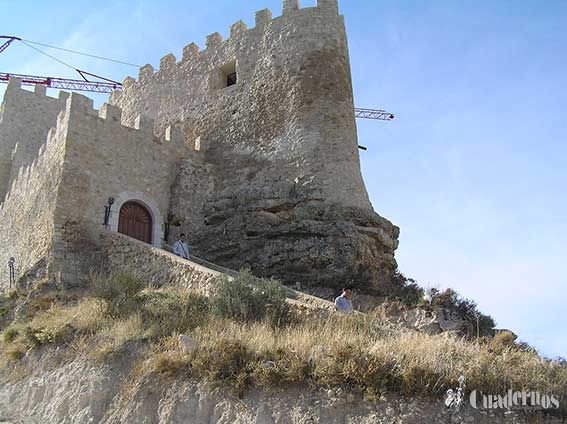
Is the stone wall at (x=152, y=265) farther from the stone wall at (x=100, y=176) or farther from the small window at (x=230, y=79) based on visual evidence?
the small window at (x=230, y=79)

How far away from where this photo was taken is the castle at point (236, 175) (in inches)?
588

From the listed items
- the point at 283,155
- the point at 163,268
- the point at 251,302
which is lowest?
the point at 251,302

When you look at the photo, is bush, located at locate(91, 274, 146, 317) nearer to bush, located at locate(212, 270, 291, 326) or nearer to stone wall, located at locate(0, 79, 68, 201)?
bush, located at locate(212, 270, 291, 326)

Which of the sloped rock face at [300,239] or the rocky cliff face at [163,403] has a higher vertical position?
the sloped rock face at [300,239]

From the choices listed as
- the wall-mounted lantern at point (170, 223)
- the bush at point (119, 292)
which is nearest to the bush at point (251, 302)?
the bush at point (119, 292)

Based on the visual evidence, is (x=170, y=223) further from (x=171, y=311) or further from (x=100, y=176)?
(x=171, y=311)

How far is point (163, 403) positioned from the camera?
8.33 meters

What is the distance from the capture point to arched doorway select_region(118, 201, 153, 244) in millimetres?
16337

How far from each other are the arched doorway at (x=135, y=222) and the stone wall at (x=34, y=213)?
6.40 feet

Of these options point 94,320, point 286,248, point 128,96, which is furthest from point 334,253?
point 128,96

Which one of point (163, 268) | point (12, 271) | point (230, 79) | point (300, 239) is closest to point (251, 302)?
point (163, 268)

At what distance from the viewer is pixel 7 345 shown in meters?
11.3

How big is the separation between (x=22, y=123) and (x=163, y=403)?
890 inches

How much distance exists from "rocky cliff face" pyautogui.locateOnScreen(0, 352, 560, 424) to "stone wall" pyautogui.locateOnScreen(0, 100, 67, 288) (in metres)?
5.14
